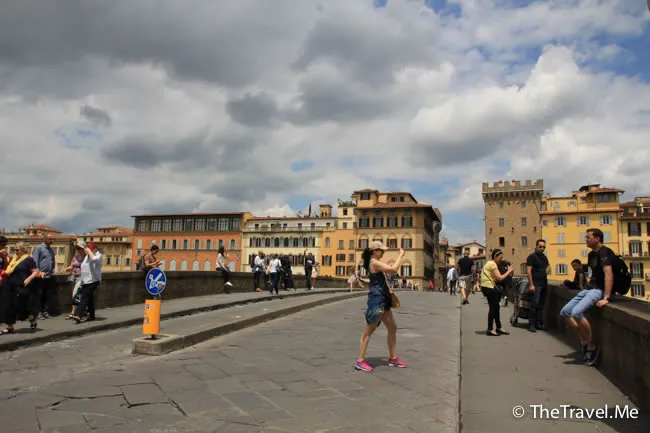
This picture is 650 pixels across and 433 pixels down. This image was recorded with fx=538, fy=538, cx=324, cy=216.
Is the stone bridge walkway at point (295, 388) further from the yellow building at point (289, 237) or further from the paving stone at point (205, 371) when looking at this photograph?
the yellow building at point (289, 237)

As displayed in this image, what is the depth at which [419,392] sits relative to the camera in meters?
5.59

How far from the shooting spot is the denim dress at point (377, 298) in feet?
21.5

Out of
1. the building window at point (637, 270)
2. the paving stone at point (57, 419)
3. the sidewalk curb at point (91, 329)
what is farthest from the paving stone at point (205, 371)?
the building window at point (637, 270)

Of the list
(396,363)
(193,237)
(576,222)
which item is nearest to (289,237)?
(193,237)

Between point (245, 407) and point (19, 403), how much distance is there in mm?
2108

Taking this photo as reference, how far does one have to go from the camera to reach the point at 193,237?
90.6 meters

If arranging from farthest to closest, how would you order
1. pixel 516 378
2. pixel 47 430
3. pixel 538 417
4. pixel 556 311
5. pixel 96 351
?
pixel 556 311, pixel 96 351, pixel 516 378, pixel 538 417, pixel 47 430

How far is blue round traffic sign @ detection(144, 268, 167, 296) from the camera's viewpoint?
825cm

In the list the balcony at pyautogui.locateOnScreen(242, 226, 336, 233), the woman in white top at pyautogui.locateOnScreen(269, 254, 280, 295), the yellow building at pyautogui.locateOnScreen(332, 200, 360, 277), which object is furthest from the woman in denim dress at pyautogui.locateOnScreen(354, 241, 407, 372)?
the balcony at pyautogui.locateOnScreen(242, 226, 336, 233)

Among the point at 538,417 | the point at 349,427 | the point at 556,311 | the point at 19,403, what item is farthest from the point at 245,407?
the point at 556,311

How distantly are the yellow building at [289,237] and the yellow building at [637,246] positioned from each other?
4265cm

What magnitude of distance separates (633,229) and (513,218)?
1772 cm

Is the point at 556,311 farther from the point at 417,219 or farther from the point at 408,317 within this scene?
the point at 417,219

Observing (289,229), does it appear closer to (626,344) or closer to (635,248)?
(635,248)
